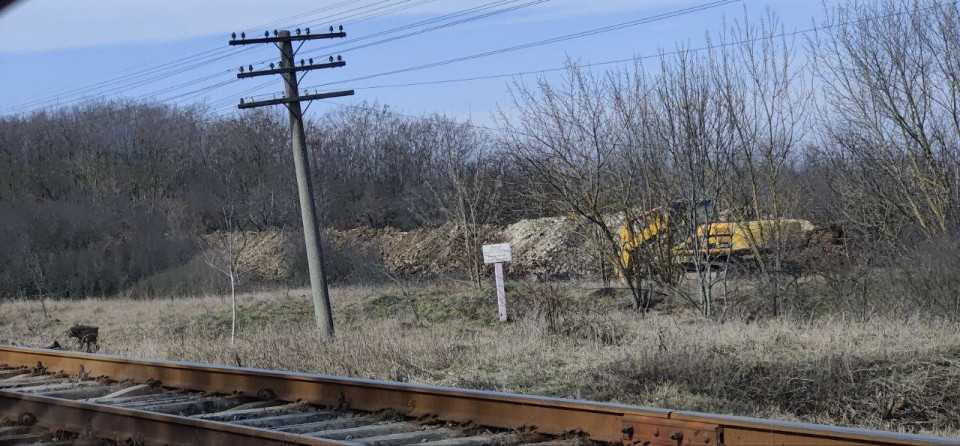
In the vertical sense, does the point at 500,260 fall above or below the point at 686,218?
below

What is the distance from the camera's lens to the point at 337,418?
7691 millimetres

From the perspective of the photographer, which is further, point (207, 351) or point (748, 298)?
point (748, 298)

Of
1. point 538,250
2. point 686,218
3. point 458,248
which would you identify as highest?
point 686,218

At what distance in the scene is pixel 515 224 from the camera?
4197 centimetres

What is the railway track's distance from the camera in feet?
19.2

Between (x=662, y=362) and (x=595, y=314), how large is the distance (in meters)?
5.24

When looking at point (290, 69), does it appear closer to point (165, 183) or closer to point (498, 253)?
point (498, 253)

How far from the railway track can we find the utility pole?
27.8 feet

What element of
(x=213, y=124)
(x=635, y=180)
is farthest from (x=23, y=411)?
(x=213, y=124)

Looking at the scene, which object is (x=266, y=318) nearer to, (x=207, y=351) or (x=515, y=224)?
(x=207, y=351)

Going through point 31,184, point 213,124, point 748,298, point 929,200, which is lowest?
point 748,298

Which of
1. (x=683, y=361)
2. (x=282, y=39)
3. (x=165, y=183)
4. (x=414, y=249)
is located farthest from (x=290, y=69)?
(x=165, y=183)

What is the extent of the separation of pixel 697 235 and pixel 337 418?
11200 mm

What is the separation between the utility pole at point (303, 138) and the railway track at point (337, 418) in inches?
333
